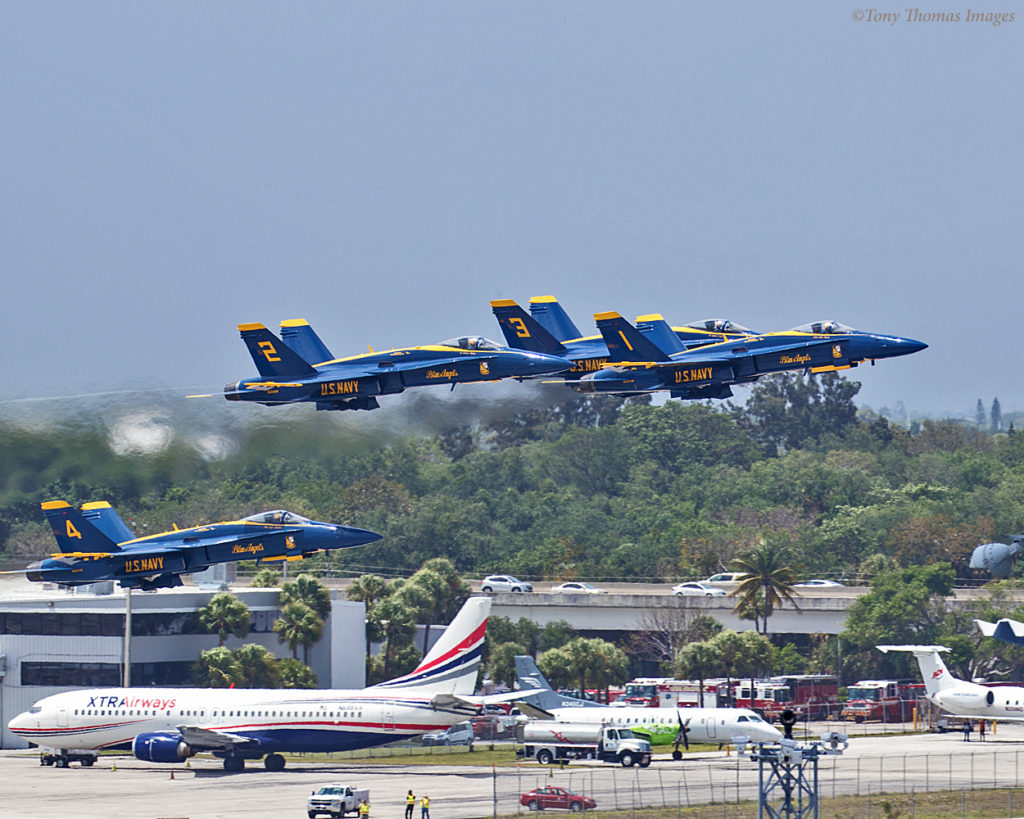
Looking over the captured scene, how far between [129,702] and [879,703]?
2601 inches

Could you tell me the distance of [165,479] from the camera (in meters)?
116

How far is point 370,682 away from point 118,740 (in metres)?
47.5

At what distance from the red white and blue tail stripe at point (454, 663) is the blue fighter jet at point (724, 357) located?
23.1 meters

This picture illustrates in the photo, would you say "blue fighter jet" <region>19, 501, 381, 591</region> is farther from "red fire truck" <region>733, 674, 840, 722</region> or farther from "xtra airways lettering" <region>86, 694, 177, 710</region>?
"red fire truck" <region>733, 674, 840, 722</region>

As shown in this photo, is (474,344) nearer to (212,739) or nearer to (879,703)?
(212,739)

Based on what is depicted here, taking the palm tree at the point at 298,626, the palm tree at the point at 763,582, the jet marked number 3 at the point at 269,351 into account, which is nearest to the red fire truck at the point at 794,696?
the palm tree at the point at 763,582

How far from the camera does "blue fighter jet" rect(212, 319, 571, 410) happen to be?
93438 millimetres

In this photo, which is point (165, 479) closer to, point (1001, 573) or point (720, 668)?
point (720, 668)

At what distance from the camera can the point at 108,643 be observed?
473 feet

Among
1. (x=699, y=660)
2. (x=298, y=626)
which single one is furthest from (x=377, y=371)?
(x=699, y=660)

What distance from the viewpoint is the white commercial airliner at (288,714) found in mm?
105875

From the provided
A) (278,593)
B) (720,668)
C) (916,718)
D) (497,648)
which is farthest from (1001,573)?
(278,593)

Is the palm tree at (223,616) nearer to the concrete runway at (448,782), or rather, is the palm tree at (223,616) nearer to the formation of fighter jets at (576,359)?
the concrete runway at (448,782)

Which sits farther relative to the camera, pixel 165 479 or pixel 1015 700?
pixel 1015 700
